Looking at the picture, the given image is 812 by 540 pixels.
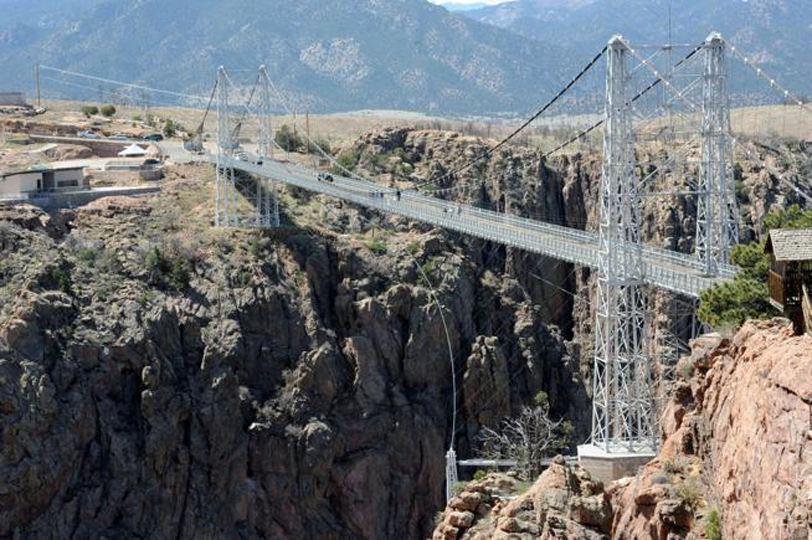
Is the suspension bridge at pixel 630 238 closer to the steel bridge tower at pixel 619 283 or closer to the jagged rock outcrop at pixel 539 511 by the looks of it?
the steel bridge tower at pixel 619 283

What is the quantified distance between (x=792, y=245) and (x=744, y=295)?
24.9 feet

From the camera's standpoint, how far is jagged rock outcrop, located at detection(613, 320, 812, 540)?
1642 cm

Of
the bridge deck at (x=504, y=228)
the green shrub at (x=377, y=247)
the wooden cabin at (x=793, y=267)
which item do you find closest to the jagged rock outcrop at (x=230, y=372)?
the green shrub at (x=377, y=247)

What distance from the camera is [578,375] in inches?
2315

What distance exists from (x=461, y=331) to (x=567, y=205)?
12272mm

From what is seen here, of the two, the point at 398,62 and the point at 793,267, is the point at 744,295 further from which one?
the point at 398,62

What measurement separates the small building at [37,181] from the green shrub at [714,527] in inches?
1718

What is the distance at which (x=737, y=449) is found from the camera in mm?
18750

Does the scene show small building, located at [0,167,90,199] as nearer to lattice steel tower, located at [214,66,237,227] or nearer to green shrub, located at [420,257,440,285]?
lattice steel tower, located at [214,66,237,227]

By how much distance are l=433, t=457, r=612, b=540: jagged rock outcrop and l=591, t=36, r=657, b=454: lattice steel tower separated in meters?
10.2

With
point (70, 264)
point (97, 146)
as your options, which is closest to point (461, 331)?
point (70, 264)

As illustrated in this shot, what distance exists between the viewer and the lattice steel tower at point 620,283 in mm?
37656

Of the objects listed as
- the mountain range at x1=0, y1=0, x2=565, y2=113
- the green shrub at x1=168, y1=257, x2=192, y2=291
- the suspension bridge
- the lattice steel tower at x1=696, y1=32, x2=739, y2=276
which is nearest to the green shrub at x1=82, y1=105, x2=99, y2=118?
the green shrub at x1=168, y1=257, x2=192, y2=291

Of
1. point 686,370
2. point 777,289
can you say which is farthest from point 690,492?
point 686,370
